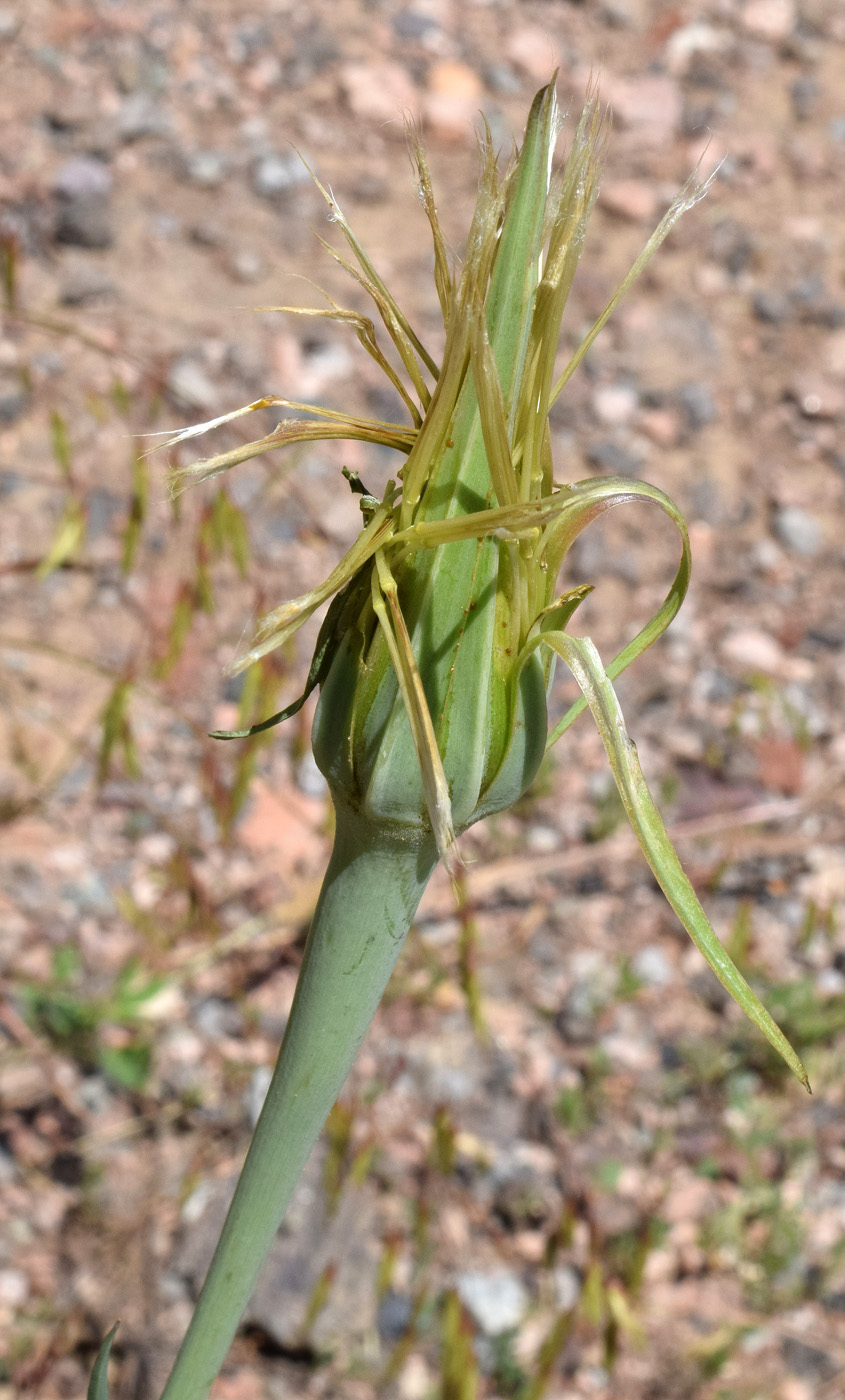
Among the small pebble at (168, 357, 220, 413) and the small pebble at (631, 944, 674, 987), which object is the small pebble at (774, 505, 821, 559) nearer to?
the small pebble at (631, 944, 674, 987)

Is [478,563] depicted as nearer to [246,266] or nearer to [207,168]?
[246,266]

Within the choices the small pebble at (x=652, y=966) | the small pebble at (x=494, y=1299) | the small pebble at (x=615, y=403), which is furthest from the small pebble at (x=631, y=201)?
the small pebble at (x=494, y=1299)

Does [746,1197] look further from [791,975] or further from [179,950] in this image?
[179,950]

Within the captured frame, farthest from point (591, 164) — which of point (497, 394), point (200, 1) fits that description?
point (200, 1)

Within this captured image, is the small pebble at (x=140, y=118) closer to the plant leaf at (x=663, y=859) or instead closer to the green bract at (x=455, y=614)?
the green bract at (x=455, y=614)

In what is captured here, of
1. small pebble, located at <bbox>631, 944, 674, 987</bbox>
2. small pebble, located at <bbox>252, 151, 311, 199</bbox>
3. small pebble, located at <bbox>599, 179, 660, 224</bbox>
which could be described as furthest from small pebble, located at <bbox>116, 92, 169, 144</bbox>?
small pebble, located at <bbox>631, 944, 674, 987</bbox>

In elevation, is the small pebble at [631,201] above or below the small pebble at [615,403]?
above

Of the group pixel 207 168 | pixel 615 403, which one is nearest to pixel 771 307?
pixel 615 403
